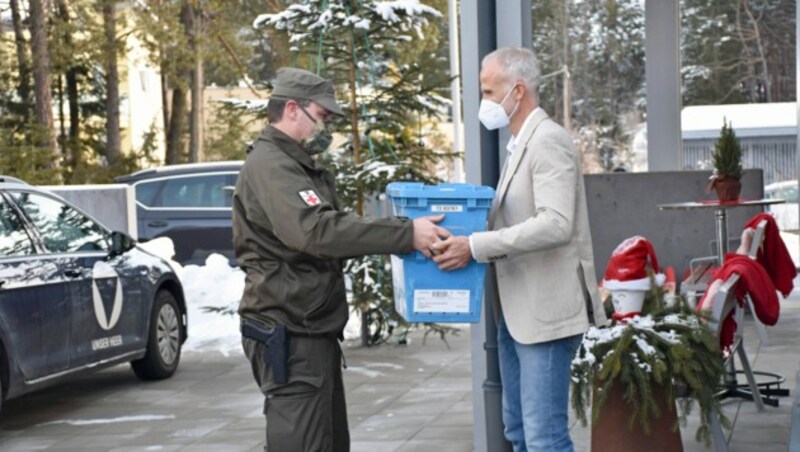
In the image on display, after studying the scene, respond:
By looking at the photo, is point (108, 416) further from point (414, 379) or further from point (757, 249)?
point (757, 249)

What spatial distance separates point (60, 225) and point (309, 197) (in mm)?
5669

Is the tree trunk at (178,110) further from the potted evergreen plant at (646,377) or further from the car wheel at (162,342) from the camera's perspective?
the potted evergreen plant at (646,377)

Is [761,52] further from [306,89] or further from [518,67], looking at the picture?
[306,89]

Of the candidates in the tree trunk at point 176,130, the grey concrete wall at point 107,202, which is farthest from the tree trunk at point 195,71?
the grey concrete wall at point 107,202

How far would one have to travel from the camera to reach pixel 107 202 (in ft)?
56.5

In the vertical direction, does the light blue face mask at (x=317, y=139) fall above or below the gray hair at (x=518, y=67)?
below

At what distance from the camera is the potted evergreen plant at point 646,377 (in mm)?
6426

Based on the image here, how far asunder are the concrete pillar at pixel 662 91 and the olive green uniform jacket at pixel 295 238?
1222 cm

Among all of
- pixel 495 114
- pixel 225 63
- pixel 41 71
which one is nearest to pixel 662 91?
pixel 495 114

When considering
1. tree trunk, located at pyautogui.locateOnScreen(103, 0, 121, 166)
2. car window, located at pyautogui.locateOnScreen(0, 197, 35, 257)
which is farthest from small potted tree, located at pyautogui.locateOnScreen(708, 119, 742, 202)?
tree trunk, located at pyautogui.locateOnScreen(103, 0, 121, 166)

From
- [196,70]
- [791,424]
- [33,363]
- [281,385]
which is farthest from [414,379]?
[196,70]

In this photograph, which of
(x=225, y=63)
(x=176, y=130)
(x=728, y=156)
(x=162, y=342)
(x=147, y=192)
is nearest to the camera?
(x=728, y=156)

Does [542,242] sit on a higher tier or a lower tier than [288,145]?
lower

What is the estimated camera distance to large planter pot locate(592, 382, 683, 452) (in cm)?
660
